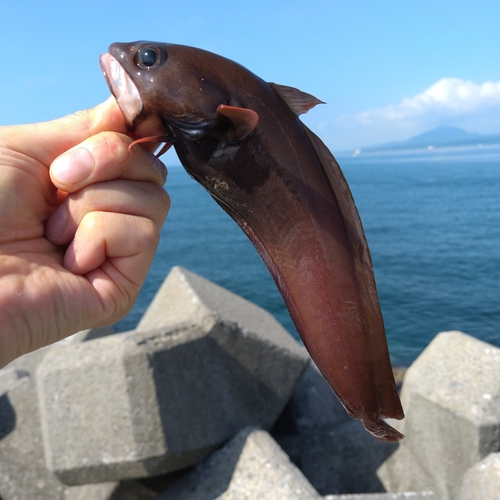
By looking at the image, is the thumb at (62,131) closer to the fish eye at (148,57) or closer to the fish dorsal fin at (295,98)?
the fish eye at (148,57)

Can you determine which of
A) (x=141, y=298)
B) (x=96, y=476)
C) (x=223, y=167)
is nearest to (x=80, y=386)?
(x=96, y=476)

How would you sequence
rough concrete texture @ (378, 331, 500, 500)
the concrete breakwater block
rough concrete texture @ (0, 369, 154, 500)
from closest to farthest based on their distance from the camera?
the concrete breakwater block, rough concrete texture @ (378, 331, 500, 500), rough concrete texture @ (0, 369, 154, 500)

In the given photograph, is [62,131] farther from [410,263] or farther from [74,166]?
[410,263]

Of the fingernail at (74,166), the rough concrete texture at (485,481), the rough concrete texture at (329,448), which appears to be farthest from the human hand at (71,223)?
the rough concrete texture at (329,448)

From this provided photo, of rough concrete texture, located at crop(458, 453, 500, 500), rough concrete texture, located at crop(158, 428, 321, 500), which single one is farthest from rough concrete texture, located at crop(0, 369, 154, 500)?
rough concrete texture, located at crop(458, 453, 500, 500)

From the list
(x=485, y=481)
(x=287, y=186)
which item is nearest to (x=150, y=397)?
(x=485, y=481)

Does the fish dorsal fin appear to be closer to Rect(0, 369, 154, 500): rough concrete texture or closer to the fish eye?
the fish eye
